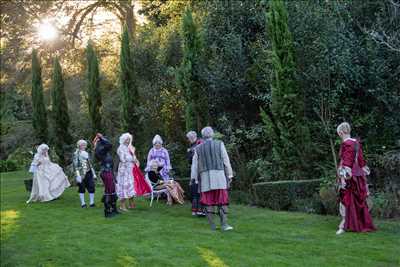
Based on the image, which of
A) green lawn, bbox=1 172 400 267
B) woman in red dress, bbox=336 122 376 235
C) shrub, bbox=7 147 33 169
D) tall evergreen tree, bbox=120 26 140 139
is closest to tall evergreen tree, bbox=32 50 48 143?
tall evergreen tree, bbox=120 26 140 139

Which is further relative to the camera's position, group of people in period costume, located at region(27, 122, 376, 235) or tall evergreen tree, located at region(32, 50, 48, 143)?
tall evergreen tree, located at region(32, 50, 48, 143)

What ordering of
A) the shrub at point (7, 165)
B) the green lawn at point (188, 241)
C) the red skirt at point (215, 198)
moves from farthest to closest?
the shrub at point (7, 165) → the red skirt at point (215, 198) → the green lawn at point (188, 241)

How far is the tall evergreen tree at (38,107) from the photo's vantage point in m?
21.9

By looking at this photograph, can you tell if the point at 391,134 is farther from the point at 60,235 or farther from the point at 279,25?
the point at 60,235

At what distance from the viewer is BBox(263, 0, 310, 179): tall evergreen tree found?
460 inches

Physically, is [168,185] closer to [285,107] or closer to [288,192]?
[288,192]

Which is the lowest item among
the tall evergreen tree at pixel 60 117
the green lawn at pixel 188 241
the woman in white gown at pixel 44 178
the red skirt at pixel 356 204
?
the green lawn at pixel 188 241

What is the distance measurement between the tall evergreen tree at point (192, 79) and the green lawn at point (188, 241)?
13.8 feet

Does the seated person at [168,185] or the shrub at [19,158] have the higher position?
the shrub at [19,158]

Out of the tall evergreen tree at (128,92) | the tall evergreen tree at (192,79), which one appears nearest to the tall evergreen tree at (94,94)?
the tall evergreen tree at (128,92)

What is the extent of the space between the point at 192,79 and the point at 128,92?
12.7ft

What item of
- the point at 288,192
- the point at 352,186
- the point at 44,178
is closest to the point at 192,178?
the point at 288,192

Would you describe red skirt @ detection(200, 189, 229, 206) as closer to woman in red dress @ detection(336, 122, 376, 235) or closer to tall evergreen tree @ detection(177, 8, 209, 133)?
woman in red dress @ detection(336, 122, 376, 235)

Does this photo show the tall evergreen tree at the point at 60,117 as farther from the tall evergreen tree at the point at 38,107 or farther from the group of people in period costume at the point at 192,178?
the group of people in period costume at the point at 192,178
